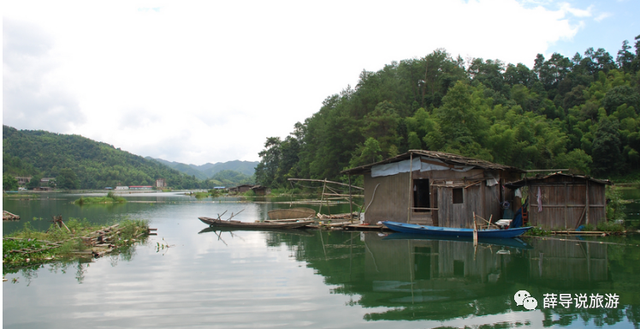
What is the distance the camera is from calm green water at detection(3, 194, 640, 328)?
6000 millimetres

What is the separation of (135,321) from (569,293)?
23.5 ft

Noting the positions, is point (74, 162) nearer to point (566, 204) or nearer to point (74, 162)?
point (74, 162)

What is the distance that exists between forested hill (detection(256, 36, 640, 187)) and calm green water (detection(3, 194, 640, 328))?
2213cm

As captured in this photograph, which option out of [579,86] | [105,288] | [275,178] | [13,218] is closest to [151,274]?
[105,288]

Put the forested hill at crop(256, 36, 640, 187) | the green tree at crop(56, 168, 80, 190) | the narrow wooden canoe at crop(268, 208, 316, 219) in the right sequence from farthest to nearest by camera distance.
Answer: the green tree at crop(56, 168, 80, 190), the forested hill at crop(256, 36, 640, 187), the narrow wooden canoe at crop(268, 208, 316, 219)

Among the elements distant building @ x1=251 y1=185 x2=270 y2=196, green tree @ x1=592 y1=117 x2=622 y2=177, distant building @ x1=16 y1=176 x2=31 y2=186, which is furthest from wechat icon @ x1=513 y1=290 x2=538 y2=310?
distant building @ x1=16 y1=176 x2=31 y2=186

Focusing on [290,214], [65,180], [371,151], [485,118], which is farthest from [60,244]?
[65,180]

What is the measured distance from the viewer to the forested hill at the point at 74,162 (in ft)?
292

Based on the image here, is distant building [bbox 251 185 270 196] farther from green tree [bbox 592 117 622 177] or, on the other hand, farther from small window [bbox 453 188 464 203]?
small window [bbox 453 188 464 203]

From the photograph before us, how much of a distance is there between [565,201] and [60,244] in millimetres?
15341

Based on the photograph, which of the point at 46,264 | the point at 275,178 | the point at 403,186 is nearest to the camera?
the point at 46,264

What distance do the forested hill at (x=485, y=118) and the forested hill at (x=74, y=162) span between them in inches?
2332

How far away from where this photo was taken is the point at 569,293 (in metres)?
6.93

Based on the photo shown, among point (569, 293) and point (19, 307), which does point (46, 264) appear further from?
point (569, 293)
